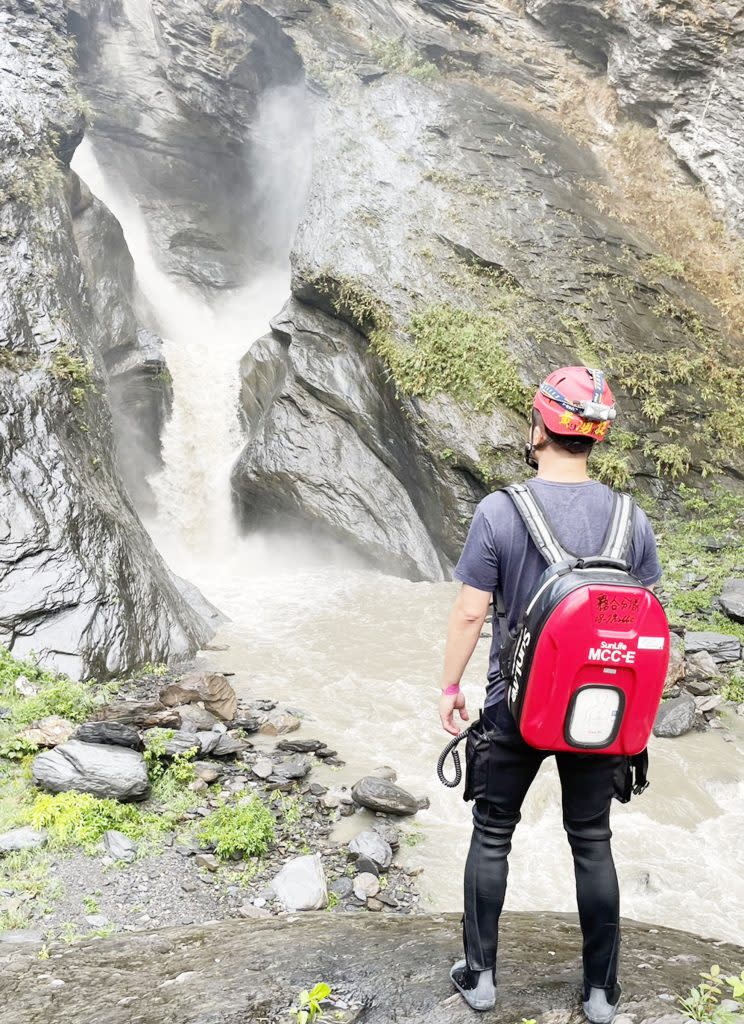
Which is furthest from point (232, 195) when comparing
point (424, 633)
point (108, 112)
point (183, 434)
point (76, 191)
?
point (424, 633)

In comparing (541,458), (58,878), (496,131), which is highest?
(496,131)

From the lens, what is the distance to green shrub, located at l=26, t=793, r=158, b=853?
4.29 m

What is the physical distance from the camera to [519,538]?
8.46ft

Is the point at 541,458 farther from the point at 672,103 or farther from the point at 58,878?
the point at 672,103

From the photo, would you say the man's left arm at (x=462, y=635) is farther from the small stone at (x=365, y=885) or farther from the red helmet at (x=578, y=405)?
the small stone at (x=365, y=885)

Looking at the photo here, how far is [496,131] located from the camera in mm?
17906

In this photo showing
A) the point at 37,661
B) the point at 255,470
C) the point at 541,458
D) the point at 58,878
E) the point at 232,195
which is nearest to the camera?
the point at 541,458

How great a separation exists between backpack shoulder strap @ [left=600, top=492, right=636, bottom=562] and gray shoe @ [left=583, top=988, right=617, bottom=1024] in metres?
1.54

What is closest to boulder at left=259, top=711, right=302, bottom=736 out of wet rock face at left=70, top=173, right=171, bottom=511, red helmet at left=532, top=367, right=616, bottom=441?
red helmet at left=532, top=367, right=616, bottom=441

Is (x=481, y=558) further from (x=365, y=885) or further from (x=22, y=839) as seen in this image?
(x=22, y=839)

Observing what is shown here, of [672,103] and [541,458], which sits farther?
[672,103]

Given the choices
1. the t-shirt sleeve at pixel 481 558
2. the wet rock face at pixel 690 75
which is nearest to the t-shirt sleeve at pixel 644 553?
the t-shirt sleeve at pixel 481 558

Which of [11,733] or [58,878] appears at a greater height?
[58,878]

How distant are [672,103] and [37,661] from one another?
1998cm
